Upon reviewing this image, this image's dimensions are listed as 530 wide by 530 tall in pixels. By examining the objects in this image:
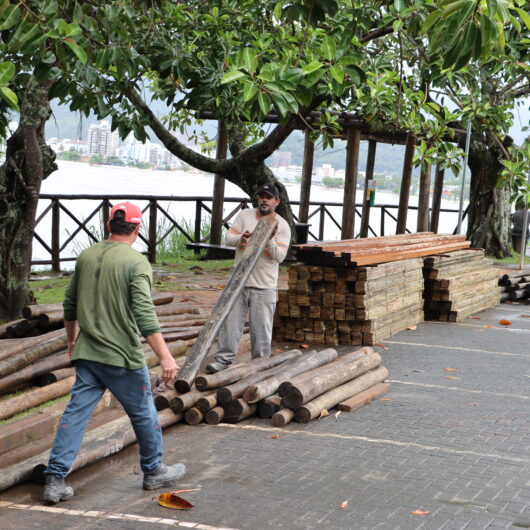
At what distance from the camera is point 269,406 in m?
7.73

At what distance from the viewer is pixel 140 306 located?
564cm

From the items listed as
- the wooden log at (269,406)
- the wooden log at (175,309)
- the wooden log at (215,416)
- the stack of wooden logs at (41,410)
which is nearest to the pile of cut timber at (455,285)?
the wooden log at (175,309)

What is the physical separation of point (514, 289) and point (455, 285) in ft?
11.3

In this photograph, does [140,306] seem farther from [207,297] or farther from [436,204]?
[436,204]

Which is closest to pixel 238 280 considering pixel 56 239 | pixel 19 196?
pixel 19 196

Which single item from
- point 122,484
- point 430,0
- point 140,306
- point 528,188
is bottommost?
point 122,484

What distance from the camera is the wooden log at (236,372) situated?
7824mm

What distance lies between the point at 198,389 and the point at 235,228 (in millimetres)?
2047

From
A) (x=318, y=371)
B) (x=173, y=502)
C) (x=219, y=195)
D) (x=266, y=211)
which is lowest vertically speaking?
(x=173, y=502)

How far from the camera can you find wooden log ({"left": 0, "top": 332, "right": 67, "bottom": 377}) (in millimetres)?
7824

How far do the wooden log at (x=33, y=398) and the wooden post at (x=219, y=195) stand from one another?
12.7m

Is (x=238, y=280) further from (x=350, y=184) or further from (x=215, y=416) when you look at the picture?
(x=350, y=184)

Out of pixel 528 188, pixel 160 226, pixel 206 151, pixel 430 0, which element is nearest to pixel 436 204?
pixel 206 151

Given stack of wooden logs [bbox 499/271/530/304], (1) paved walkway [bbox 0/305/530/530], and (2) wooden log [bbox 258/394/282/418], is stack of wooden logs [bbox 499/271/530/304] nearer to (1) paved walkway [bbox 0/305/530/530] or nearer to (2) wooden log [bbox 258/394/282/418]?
(1) paved walkway [bbox 0/305/530/530]
